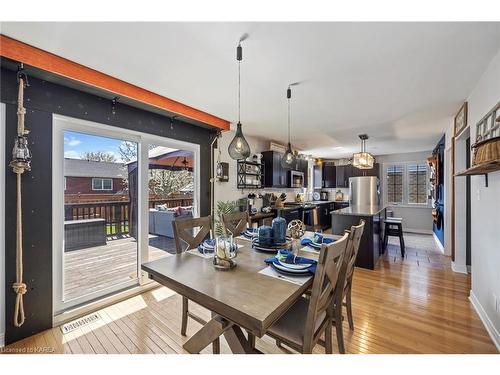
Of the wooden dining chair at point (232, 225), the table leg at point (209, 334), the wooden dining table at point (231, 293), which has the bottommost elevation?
the table leg at point (209, 334)

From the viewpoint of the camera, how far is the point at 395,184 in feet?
23.1

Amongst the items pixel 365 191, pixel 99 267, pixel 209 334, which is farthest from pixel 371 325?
pixel 365 191

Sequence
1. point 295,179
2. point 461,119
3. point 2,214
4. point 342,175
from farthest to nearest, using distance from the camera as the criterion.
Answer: point 342,175 < point 295,179 < point 461,119 < point 2,214

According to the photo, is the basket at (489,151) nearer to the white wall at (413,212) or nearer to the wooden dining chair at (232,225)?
the wooden dining chair at (232,225)

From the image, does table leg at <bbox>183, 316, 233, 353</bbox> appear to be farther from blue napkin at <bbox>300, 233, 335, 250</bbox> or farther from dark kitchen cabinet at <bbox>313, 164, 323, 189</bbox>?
dark kitchen cabinet at <bbox>313, 164, 323, 189</bbox>

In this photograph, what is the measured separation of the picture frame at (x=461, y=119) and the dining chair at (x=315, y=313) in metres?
2.72

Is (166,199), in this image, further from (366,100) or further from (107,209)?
(366,100)

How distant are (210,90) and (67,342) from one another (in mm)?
2702

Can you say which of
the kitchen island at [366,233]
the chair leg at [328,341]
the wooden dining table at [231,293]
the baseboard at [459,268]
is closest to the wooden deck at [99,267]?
the wooden dining table at [231,293]

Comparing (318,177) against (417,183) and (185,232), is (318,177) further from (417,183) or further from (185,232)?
(185,232)

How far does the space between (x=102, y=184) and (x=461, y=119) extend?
4.55m

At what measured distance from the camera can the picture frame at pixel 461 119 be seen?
108 inches
